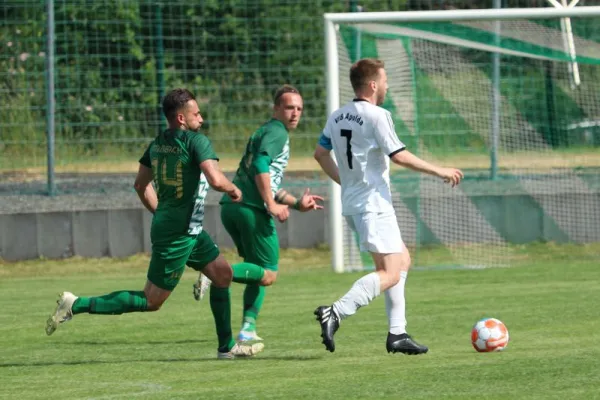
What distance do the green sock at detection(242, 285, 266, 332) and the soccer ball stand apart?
70.8 inches

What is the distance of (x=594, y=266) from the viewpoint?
1405 centimetres

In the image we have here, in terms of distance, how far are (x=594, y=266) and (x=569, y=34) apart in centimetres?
274

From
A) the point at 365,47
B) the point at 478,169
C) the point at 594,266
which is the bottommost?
the point at 594,266

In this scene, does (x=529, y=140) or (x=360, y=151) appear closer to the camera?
(x=360, y=151)

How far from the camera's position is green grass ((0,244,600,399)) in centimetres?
681

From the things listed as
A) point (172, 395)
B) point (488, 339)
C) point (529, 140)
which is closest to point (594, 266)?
point (529, 140)

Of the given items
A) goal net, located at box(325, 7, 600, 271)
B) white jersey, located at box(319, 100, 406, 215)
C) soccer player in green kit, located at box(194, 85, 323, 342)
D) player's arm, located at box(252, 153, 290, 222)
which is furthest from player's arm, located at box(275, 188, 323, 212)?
goal net, located at box(325, 7, 600, 271)

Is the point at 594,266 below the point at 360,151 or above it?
below

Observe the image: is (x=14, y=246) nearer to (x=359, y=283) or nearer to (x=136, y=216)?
(x=136, y=216)

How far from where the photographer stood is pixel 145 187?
8.77m

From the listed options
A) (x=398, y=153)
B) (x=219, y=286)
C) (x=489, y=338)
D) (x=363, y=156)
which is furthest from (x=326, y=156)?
(x=489, y=338)

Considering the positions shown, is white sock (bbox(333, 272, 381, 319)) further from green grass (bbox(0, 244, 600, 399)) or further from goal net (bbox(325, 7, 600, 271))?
goal net (bbox(325, 7, 600, 271))

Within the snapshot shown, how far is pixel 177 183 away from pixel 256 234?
1.37 m

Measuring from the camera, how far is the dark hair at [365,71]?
322 inches
